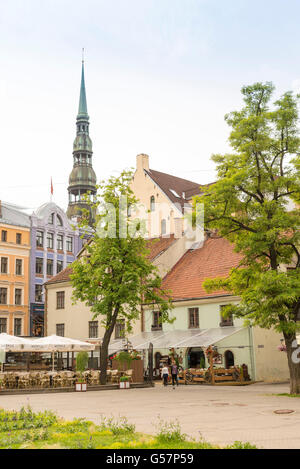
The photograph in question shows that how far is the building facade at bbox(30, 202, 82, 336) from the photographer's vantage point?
6327 centimetres

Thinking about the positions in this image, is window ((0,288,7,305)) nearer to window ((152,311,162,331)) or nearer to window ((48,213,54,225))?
window ((48,213,54,225))

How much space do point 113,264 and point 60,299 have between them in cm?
1932

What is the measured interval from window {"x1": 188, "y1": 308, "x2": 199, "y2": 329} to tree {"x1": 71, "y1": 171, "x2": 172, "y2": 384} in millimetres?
5227

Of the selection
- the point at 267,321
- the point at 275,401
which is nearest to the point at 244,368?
the point at 267,321

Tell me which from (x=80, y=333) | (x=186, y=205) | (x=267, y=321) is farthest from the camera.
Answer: (x=186, y=205)

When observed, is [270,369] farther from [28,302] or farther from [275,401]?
[28,302]

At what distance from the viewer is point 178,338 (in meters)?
36.0

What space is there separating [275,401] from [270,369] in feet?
45.4

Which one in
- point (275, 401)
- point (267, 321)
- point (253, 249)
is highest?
point (253, 249)

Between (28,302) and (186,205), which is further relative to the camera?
(28,302)

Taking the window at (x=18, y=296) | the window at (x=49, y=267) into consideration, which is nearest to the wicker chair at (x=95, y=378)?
the window at (x=18, y=296)

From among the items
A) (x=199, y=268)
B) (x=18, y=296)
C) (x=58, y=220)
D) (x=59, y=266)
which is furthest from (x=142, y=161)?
(x=199, y=268)
